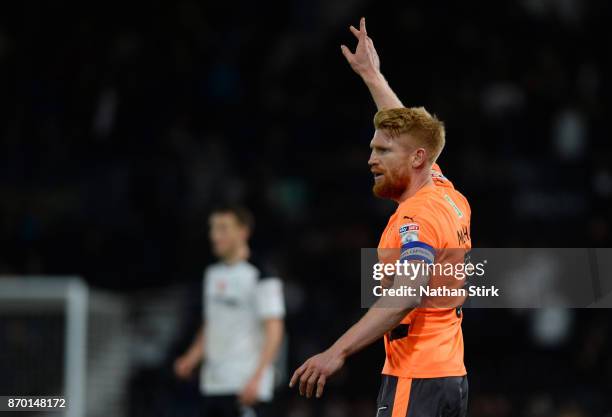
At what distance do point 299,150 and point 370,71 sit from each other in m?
6.64

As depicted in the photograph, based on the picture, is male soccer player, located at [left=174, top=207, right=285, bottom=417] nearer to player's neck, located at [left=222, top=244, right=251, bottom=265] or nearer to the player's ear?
player's neck, located at [left=222, top=244, right=251, bottom=265]

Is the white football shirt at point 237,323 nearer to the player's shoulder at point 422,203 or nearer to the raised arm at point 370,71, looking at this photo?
the raised arm at point 370,71

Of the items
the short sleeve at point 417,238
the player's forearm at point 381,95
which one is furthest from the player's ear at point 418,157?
the player's forearm at point 381,95

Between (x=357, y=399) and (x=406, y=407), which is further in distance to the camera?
(x=357, y=399)

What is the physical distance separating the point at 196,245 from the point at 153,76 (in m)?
2.52

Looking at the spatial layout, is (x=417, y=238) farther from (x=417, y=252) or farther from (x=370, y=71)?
(x=370, y=71)

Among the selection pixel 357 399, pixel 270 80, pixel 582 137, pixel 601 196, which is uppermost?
pixel 270 80

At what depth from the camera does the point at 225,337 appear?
8.01 meters

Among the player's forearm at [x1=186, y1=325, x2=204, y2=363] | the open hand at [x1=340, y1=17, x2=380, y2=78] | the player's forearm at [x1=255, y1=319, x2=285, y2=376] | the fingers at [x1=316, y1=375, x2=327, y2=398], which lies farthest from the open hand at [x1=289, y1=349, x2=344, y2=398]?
the player's forearm at [x1=186, y1=325, x2=204, y2=363]

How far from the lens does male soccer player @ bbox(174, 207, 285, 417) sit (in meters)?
7.84

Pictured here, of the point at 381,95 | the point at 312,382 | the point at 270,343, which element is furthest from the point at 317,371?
the point at 270,343

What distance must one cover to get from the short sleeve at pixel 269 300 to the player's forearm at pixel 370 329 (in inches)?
146

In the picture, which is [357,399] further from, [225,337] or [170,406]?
[225,337]

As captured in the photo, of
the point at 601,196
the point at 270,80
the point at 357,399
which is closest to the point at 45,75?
the point at 270,80
